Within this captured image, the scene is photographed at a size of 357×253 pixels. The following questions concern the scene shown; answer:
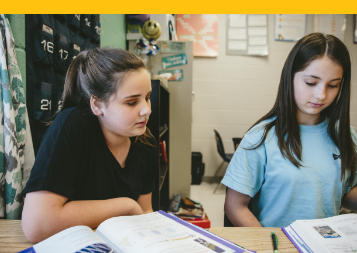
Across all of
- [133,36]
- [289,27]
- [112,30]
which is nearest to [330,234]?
[112,30]

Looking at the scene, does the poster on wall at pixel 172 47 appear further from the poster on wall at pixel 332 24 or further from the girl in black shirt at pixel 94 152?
the poster on wall at pixel 332 24

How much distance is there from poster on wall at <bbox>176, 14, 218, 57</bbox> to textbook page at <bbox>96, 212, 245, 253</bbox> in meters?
3.11

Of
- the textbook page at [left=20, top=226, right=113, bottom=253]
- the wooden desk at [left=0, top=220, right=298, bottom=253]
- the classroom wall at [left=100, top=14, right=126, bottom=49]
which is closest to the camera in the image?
the textbook page at [left=20, top=226, right=113, bottom=253]

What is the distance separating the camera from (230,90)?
11.4 ft

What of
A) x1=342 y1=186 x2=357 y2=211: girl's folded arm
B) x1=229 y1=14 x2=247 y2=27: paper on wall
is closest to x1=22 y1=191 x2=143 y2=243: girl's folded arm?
x1=342 y1=186 x2=357 y2=211: girl's folded arm

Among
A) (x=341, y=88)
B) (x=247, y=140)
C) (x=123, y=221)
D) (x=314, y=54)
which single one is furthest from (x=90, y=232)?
(x=341, y=88)

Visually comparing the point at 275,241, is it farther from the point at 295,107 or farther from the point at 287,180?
the point at 295,107

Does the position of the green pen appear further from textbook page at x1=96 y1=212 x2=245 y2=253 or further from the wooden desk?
textbook page at x1=96 y1=212 x2=245 y2=253

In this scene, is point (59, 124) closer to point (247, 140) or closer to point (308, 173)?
point (247, 140)

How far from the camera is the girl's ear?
742 mm

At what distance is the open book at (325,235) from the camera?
0.54 metres

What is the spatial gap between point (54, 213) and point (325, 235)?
67 cm

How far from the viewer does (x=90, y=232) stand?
0.50 m

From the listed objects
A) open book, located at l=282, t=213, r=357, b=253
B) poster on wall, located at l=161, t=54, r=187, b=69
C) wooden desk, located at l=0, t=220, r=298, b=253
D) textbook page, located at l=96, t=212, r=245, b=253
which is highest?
poster on wall, located at l=161, t=54, r=187, b=69
